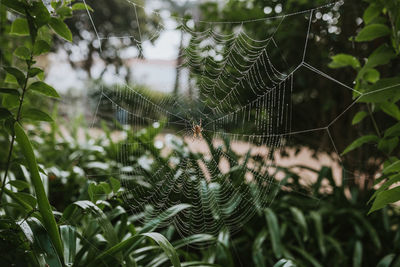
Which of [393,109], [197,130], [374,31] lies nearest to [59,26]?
[197,130]

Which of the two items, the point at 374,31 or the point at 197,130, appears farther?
the point at 197,130

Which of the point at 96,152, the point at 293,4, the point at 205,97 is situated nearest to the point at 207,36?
the point at 205,97

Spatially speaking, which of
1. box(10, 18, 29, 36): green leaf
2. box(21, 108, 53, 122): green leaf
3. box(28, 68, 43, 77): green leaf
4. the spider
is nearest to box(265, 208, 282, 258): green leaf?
the spider

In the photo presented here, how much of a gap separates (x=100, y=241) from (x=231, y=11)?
1.82m

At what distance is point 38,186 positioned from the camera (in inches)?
40.1

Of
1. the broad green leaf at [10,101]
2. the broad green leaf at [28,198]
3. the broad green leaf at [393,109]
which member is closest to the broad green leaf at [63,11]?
the broad green leaf at [10,101]

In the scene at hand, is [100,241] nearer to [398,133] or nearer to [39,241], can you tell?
[39,241]

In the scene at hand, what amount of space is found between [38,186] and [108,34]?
2.70 m

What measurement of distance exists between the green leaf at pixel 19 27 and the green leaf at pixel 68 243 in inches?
28.7

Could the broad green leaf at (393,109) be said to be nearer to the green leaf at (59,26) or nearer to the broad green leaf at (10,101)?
the green leaf at (59,26)

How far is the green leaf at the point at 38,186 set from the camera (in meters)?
1.01

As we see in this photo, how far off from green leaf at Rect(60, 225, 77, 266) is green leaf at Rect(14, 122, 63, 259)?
0.37 ft

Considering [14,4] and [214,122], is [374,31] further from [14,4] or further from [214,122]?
[14,4]

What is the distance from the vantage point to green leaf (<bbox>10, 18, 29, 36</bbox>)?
101 cm
